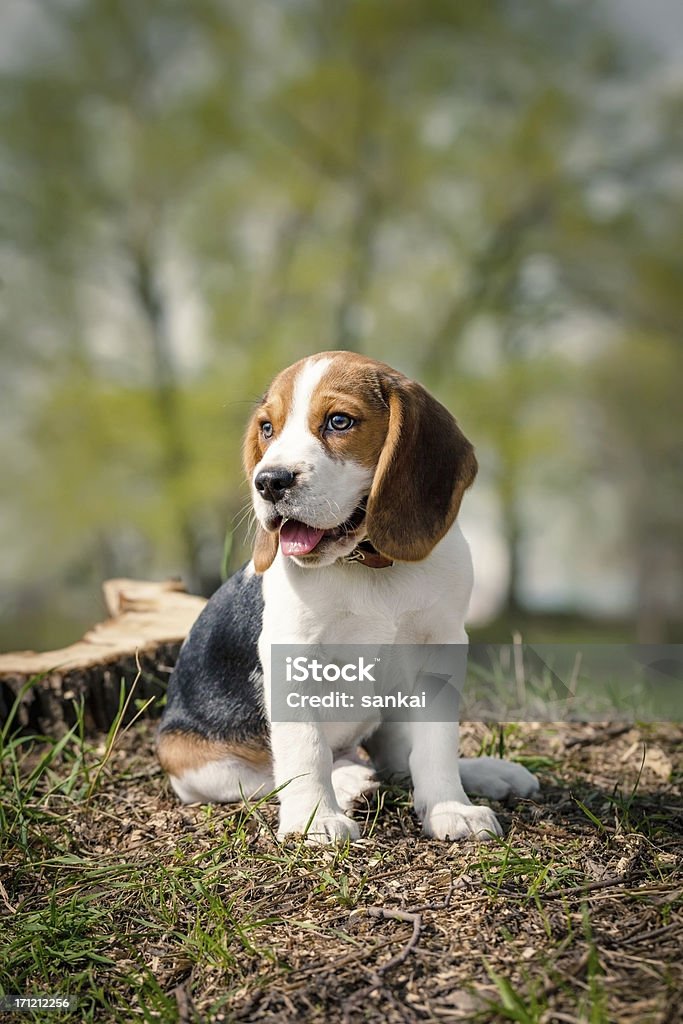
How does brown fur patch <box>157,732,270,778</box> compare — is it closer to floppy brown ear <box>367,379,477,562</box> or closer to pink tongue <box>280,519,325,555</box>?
pink tongue <box>280,519,325,555</box>

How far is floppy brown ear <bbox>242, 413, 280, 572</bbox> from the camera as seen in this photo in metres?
3.19

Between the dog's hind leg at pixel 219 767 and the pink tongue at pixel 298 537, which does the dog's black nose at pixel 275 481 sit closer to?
the pink tongue at pixel 298 537

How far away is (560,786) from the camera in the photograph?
150 inches

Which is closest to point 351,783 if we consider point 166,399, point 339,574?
point 339,574

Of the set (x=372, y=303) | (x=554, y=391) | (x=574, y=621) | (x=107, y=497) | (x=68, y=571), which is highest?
(x=372, y=303)

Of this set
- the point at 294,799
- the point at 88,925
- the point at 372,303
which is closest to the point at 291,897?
the point at 294,799

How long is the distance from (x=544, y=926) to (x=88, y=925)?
135cm

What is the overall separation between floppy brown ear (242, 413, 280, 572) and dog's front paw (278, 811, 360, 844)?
0.83m

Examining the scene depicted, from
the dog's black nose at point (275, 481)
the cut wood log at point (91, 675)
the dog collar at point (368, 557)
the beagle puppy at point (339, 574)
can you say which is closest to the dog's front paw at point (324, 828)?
the beagle puppy at point (339, 574)

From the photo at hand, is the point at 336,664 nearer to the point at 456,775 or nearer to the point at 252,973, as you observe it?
the point at 456,775

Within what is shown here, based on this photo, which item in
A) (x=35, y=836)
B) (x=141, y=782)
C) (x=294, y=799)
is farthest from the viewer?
(x=141, y=782)

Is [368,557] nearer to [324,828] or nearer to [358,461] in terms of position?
[358,461]

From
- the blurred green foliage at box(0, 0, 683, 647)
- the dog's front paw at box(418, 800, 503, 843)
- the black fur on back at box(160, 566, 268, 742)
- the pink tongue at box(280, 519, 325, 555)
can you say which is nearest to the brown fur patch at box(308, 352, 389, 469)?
the pink tongue at box(280, 519, 325, 555)

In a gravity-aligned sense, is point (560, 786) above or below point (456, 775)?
below
